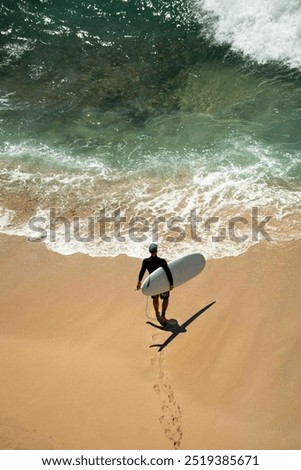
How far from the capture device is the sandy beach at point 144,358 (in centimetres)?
593

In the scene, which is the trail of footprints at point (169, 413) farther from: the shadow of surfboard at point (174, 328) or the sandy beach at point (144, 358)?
the shadow of surfboard at point (174, 328)

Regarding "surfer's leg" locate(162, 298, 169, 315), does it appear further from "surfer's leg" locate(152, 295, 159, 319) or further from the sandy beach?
the sandy beach

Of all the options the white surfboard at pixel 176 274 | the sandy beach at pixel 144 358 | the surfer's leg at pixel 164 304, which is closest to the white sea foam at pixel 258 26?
the sandy beach at pixel 144 358

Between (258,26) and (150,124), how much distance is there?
4822 millimetres

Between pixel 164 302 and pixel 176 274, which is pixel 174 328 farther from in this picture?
pixel 176 274

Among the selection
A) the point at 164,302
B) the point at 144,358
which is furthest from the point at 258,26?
the point at 144,358

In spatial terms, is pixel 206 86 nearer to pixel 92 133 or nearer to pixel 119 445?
pixel 92 133

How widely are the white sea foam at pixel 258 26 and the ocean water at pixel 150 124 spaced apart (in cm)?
4

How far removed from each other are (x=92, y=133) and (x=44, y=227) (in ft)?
9.94

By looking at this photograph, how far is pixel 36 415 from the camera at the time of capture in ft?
20.0

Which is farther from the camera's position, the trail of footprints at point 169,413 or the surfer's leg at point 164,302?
the surfer's leg at point 164,302

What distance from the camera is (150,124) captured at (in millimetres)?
11188

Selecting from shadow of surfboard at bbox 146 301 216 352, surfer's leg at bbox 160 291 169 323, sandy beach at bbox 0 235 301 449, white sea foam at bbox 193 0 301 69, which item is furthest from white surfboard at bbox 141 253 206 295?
white sea foam at bbox 193 0 301 69
